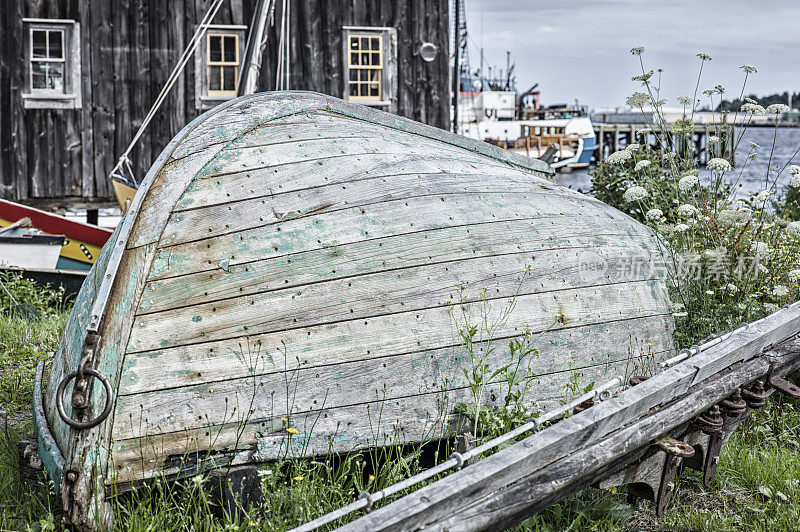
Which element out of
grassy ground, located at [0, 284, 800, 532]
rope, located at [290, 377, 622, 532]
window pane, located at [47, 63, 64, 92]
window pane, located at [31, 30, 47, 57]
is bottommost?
grassy ground, located at [0, 284, 800, 532]

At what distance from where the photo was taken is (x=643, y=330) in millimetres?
3951

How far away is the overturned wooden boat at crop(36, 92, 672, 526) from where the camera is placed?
110 inches

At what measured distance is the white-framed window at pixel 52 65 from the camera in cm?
1029

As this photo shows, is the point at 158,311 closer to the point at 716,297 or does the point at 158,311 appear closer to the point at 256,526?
the point at 256,526

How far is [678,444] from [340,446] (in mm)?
1379

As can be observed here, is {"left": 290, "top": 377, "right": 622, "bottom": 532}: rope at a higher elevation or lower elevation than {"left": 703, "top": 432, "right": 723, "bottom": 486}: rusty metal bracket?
higher

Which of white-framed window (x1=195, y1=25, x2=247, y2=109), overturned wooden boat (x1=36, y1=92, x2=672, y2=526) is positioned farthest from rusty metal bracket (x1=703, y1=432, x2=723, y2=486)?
white-framed window (x1=195, y1=25, x2=247, y2=109)

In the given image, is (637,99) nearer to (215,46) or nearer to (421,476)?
(421,476)

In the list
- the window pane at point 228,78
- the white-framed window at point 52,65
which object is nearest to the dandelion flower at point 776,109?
the window pane at point 228,78

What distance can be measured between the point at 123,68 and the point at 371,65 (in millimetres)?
3553

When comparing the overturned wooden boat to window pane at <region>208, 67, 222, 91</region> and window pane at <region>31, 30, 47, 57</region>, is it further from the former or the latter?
window pane at <region>31, 30, 47, 57</region>

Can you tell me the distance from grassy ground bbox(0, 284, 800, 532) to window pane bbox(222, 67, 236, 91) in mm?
7571

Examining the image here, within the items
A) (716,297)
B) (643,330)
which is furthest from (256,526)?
(716,297)

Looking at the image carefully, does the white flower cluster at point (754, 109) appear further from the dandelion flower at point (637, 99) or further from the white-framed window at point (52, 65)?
the white-framed window at point (52, 65)
